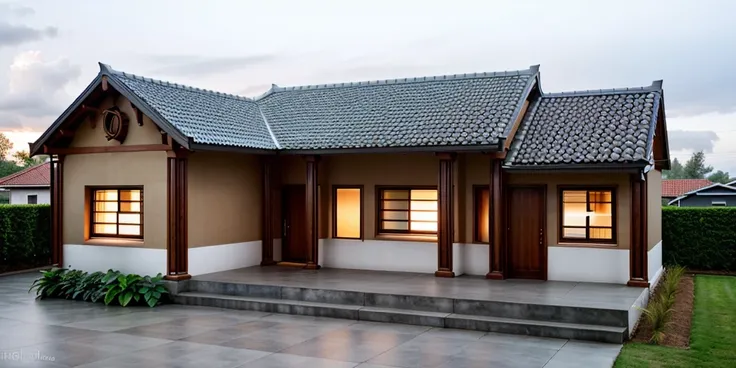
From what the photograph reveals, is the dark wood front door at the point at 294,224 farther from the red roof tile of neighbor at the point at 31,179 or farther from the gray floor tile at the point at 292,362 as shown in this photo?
the red roof tile of neighbor at the point at 31,179

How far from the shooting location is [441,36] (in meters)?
20.3

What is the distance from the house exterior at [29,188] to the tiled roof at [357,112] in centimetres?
1783

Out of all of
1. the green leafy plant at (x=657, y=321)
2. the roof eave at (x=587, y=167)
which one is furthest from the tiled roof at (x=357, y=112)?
the green leafy plant at (x=657, y=321)

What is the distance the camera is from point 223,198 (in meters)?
14.5

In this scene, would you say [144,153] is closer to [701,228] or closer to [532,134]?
[532,134]

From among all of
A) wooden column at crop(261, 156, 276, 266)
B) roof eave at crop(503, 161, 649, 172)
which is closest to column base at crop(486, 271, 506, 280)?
roof eave at crop(503, 161, 649, 172)

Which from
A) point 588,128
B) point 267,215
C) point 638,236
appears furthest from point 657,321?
point 267,215

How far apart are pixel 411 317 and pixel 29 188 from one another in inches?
1038

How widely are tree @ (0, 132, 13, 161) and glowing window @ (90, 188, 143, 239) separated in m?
61.3

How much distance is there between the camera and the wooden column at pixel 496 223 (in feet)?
43.8

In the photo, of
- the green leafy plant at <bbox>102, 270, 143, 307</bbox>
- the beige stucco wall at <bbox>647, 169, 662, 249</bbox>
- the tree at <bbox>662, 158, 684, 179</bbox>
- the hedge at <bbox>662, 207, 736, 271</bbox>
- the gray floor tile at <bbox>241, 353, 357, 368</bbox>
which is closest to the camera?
the gray floor tile at <bbox>241, 353, 357, 368</bbox>

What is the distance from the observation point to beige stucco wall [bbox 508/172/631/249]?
1274cm

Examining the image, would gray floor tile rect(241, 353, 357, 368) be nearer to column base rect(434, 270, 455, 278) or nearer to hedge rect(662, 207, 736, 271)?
column base rect(434, 270, 455, 278)

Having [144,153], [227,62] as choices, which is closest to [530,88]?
[144,153]
